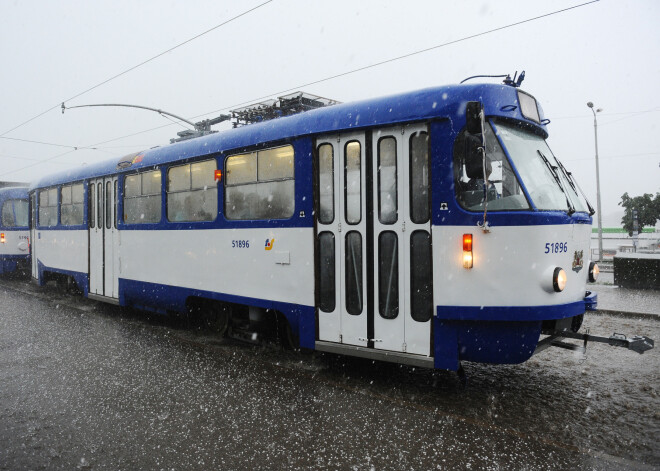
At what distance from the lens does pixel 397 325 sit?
5.14m

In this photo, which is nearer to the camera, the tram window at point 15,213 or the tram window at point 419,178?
the tram window at point 419,178

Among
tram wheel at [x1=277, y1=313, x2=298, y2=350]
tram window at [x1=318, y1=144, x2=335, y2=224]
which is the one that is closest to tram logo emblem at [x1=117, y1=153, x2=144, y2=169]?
tram wheel at [x1=277, y1=313, x2=298, y2=350]

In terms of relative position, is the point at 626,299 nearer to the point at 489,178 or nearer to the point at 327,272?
the point at 489,178

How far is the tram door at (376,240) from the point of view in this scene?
5.06 metres

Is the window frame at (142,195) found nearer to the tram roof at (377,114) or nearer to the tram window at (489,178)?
the tram roof at (377,114)

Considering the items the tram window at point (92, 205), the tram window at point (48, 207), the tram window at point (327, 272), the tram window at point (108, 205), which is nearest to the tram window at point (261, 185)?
the tram window at point (327, 272)

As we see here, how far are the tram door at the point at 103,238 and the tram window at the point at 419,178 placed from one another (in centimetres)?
677

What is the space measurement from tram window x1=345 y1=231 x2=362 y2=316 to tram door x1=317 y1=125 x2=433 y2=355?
0.01 metres

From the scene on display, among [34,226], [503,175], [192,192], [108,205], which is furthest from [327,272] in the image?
[34,226]

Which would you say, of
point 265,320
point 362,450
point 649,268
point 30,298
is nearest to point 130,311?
point 30,298

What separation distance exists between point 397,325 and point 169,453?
2.46 m

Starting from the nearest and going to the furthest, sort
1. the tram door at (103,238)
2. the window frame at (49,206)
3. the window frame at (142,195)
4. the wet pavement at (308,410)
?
the wet pavement at (308,410) → the window frame at (142,195) → the tram door at (103,238) → the window frame at (49,206)

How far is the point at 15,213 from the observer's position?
16.7 m

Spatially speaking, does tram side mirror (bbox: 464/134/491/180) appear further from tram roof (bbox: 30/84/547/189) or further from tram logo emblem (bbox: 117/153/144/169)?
tram logo emblem (bbox: 117/153/144/169)
